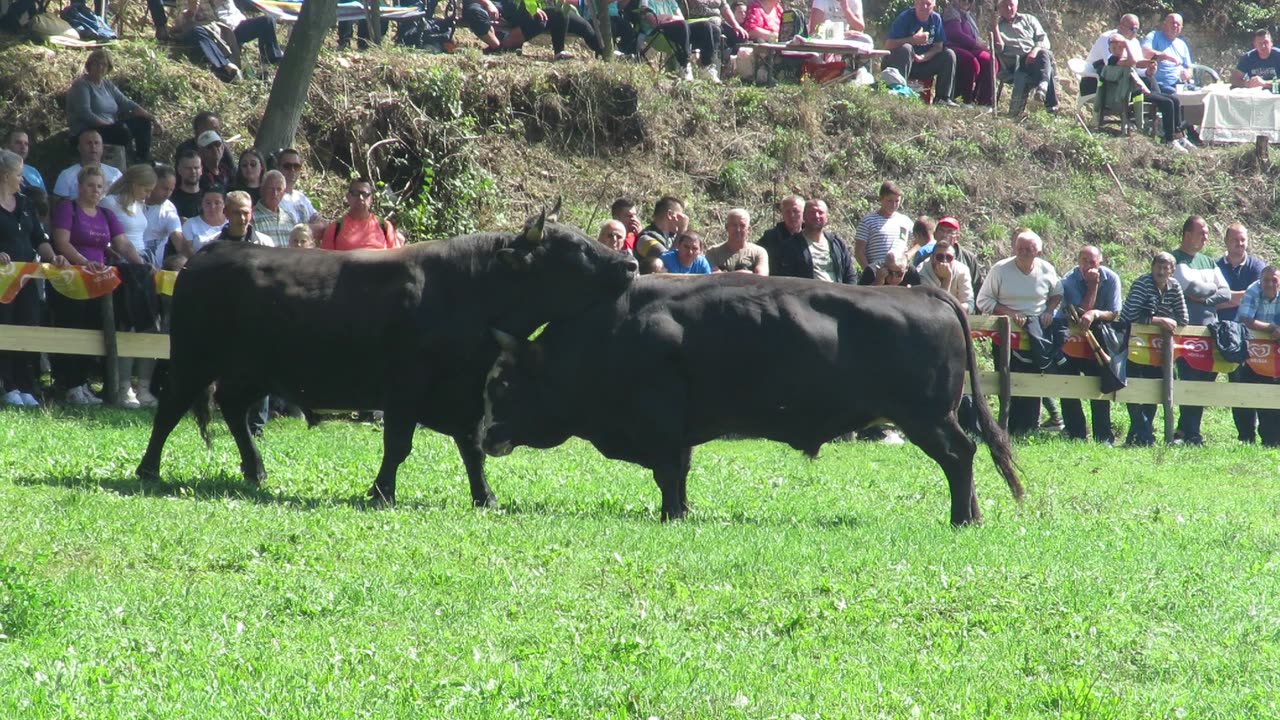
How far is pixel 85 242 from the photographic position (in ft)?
45.2

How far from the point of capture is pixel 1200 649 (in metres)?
6.74

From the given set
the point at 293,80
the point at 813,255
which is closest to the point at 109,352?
the point at 293,80

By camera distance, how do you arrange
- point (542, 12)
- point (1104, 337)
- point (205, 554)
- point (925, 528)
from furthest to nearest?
point (542, 12), point (1104, 337), point (925, 528), point (205, 554)

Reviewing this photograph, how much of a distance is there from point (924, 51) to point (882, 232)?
9.65 metres

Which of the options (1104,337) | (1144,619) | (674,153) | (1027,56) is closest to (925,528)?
(1144,619)

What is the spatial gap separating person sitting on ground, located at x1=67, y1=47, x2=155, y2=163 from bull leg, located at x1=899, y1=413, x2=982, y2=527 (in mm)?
10363

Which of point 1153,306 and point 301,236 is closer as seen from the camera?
point 301,236

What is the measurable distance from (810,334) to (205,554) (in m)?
3.93

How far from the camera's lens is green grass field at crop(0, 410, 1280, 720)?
5719 millimetres

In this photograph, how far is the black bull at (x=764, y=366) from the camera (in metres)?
9.68

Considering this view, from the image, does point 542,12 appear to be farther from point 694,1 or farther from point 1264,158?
point 1264,158

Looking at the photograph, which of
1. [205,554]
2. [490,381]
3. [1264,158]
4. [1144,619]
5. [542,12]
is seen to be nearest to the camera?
[1144,619]

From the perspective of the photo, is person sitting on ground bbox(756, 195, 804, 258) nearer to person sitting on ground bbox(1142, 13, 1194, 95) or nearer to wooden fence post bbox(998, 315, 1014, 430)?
wooden fence post bbox(998, 315, 1014, 430)

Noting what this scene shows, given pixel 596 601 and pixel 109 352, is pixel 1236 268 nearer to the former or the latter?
pixel 109 352
